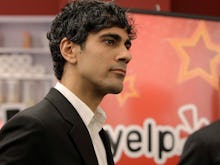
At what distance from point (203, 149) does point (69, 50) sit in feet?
3.25

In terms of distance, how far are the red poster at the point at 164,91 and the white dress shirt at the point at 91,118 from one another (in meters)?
1.19

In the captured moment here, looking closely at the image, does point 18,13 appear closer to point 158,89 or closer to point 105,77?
point 158,89

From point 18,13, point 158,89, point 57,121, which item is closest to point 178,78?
point 158,89

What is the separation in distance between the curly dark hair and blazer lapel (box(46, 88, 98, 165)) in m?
0.15

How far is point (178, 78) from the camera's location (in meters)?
2.78

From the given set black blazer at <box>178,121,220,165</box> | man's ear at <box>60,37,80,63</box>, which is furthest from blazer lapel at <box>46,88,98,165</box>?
black blazer at <box>178,121,220,165</box>

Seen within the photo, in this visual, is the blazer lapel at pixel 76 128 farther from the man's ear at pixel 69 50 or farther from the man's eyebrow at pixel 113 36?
the man's eyebrow at pixel 113 36

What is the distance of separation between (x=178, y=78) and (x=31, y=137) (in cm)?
175

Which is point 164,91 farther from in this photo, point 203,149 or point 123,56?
point 123,56

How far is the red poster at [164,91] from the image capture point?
8.65 ft

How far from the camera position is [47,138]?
1154 millimetres

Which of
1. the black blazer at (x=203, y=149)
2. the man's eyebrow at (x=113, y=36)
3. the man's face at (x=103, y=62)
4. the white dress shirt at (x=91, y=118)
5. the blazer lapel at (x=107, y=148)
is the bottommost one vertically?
the black blazer at (x=203, y=149)

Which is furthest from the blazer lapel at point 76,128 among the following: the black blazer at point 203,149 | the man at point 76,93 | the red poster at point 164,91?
the red poster at point 164,91

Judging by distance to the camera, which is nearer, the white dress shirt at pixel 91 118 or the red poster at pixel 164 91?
the white dress shirt at pixel 91 118
